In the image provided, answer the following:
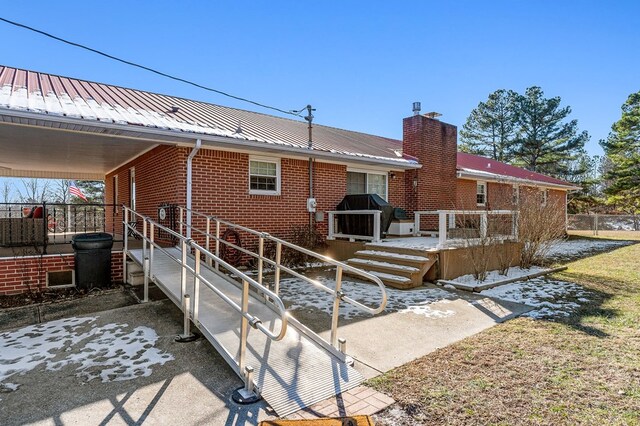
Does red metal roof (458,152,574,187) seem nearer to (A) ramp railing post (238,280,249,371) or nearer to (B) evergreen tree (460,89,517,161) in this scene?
(A) ramp railing post (238,280,249,371)

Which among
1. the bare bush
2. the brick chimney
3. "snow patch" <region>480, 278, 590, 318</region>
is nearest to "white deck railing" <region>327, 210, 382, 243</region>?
"snow patch" <region>480, 278, 590, 318</region>

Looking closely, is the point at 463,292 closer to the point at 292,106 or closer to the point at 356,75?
the point at 292,106

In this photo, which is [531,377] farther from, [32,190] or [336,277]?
[32,190]

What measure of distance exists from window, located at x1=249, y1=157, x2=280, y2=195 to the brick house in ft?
0.09

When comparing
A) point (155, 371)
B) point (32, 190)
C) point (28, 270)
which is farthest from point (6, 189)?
point (155, 371)

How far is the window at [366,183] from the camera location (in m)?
11.0

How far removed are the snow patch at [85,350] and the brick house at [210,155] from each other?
2729 millimetres

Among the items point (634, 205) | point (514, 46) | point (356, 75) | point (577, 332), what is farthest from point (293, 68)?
point (634, 205)

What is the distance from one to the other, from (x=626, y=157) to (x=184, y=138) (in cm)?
3136

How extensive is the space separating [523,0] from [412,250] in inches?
269

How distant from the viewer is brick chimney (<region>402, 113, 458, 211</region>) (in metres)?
11.8

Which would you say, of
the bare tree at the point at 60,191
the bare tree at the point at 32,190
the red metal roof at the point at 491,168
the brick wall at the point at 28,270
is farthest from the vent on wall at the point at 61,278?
the bare tree at the point at 60,191

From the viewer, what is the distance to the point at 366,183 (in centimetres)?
1127

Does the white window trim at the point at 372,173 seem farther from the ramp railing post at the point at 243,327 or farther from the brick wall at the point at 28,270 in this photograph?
the ramp railing post at the point at 243,327
